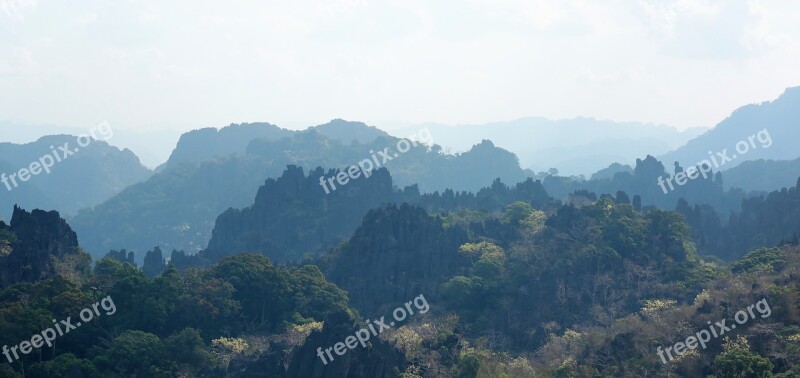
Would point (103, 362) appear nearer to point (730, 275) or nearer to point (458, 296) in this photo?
point (458, 296)

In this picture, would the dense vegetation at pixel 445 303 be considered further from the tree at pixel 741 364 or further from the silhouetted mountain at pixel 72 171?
the silhouetted mountain at pixel 72 171

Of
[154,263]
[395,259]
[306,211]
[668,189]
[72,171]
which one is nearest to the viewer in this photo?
[395,259]

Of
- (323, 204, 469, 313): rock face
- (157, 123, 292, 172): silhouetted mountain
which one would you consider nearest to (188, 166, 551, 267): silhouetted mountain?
(323, 204, 469, 313): rock face

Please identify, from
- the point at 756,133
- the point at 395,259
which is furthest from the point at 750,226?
the point at 756,133

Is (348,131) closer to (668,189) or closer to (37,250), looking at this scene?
(668,189)

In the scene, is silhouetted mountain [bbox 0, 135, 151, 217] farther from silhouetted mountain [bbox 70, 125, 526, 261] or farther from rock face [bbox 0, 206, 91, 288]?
rock face [bbox 0, 206, 91, 288]

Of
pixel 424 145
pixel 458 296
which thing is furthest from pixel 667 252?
pixel 424 145
